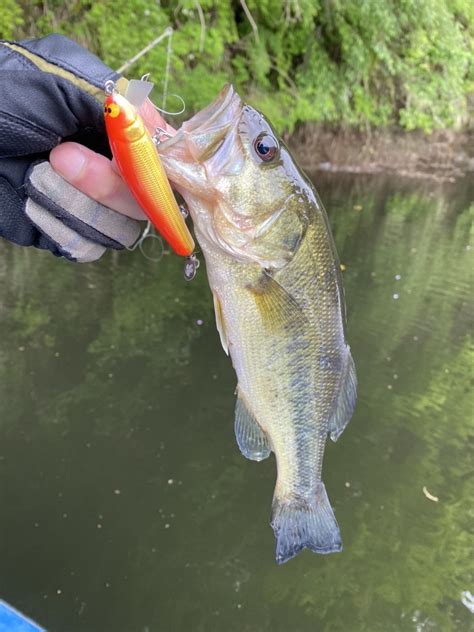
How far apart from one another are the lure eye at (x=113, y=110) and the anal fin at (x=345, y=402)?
1.07 metres

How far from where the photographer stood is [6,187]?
180 centimetres

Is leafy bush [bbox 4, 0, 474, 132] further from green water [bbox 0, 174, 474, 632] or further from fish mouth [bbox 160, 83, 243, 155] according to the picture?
fish mouth [bbox 160, 83, 243, 155]

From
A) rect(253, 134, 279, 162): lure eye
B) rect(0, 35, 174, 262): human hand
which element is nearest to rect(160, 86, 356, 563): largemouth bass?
rect(253, 134, 279, 162): lure eye

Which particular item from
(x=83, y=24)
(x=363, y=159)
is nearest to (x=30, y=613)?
(x=83, y=24)

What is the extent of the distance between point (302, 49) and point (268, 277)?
40.6 feet

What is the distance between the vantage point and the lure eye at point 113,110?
1.39m

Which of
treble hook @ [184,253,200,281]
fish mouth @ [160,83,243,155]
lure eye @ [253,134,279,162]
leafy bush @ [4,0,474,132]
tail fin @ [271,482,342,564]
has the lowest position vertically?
leafy bush @ [4,0,474,132]

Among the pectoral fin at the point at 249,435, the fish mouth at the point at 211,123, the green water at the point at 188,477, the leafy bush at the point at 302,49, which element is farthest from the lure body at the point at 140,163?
the leafy bush at the point at 302,49

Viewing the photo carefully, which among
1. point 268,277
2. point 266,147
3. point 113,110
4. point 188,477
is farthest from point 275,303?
point 188,477

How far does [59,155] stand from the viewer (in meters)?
1.68

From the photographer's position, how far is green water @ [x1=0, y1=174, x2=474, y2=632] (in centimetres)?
345

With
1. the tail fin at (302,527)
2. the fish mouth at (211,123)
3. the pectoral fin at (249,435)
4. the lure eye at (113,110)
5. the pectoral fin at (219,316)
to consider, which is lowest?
the tail fin at (302,527)

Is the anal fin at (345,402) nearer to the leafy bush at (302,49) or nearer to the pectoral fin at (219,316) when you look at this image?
the pectoral fin at (219,316)

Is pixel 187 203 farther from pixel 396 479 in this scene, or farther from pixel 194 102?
pixel 194 102
